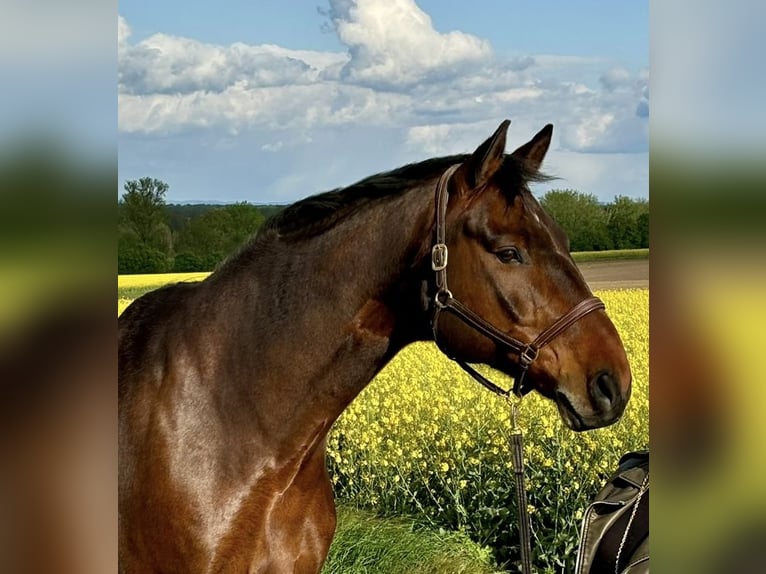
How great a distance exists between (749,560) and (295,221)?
2199 millimetres

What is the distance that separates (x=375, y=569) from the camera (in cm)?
513

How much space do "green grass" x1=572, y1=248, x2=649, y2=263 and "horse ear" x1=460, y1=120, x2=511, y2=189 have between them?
5.58 m

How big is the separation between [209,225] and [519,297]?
6.78 m

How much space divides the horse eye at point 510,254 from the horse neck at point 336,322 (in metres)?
0.23

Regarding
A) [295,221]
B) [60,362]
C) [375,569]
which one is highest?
[295,221]

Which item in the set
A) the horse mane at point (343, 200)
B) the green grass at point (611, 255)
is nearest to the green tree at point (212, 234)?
the green grass at point (611, 255)

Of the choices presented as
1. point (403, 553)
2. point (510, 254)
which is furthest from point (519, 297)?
point (403, 553)

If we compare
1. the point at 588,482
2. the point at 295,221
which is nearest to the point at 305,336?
the point at 295,221

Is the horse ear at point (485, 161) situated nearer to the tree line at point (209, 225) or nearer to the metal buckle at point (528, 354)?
the metal buckle at point (528, 354)

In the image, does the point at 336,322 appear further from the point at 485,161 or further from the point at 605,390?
the point at 605,390

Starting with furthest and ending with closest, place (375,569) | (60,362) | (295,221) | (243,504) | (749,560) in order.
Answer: (375,569)
(295,221)
(243,504)
(60,362)
(749,560)

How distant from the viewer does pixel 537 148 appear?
106 inches

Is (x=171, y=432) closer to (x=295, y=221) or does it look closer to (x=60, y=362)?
(x=295, y=221)

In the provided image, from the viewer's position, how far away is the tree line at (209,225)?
733 cm
